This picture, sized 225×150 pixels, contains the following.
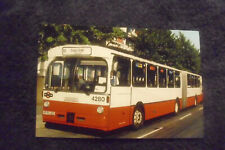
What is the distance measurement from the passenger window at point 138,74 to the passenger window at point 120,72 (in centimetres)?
23

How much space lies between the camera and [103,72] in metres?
5.27

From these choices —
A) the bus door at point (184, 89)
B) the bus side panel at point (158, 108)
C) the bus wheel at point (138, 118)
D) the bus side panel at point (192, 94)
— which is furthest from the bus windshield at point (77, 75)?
the bus door at point (184, 89)

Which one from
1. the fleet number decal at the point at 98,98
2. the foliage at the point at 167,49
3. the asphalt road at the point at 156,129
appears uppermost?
the foliage at the point at 167,49

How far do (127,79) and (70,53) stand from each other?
151 centimetres

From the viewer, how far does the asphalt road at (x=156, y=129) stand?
5457mm

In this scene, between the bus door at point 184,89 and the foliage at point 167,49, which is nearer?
the foliage at point 167,49

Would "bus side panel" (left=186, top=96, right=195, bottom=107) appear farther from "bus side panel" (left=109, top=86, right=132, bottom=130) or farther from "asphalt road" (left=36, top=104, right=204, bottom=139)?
"bus side panel" (left=109, top=86, right=132, bottom=130)

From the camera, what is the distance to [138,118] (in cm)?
604

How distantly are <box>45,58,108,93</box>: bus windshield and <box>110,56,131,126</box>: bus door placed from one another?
255 mm

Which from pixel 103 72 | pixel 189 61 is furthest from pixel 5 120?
pixel 189 61

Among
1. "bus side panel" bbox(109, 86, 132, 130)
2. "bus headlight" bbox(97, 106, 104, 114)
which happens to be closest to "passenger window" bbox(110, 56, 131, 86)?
"bus side panel" bbox(109, 86, 132, 130)

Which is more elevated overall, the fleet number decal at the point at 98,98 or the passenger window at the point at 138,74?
the passenger window at the point at 138,74

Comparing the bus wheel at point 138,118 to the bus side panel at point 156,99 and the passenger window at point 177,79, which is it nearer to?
the bus side panel at point 156,99

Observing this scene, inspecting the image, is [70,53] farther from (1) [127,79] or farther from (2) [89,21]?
(1) [127,79]
